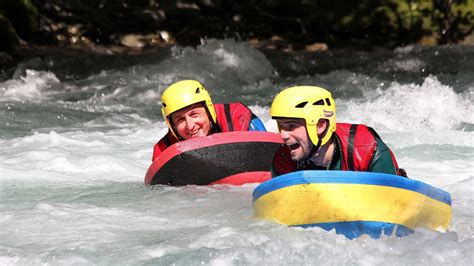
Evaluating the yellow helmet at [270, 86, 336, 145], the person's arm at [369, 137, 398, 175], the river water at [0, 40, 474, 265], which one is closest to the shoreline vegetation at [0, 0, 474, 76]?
the river water at [0, 40, 474, 265]

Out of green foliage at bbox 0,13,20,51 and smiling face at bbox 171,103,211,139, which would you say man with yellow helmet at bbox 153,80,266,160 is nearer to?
smiling face at bbox 171,103,211,139

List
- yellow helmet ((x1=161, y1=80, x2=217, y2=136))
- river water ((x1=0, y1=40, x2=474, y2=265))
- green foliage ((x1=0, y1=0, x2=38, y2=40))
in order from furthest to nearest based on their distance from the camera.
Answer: green foliage ((x1=0, y1=0, x2=38, y2=40)) → yellow helmet ((x1=161, y1=80, x2=217, y2=136)) → river water ((x1=0, y1=40, x2=474, y2=265))

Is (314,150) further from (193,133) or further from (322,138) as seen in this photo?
(193,133)

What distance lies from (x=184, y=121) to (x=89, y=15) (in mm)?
12268

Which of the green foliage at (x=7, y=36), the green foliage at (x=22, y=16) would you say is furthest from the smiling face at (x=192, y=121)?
the green foliage at (x=22, y=16)

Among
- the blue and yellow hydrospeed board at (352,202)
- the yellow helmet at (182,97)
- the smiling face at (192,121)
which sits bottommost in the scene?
the blue and yellow hydrospeed board at (352,202)

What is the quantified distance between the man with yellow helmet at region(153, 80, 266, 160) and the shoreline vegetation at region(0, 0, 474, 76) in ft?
33.6

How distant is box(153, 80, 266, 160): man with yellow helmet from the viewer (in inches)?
268

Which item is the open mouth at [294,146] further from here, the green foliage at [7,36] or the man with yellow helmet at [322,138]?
the green foliage at [7,36]

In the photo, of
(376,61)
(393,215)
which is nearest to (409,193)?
(393,215)

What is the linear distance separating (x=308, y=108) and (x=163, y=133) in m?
5.34

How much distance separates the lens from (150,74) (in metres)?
14.4

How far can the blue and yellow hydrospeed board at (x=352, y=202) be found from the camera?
480 centimetres

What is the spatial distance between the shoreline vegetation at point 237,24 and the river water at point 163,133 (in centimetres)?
97
